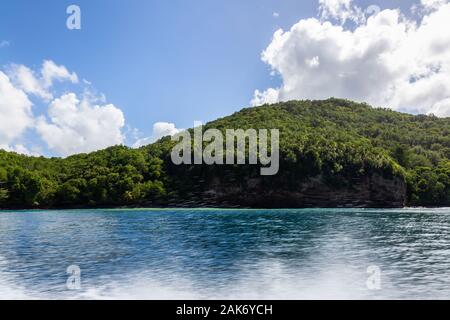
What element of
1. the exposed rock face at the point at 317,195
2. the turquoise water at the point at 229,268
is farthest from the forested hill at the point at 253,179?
the turquoise water at the point at 229,268

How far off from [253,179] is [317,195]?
56.4ft

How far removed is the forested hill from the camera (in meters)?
104

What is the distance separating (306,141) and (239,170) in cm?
2218

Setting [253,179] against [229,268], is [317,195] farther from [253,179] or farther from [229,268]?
[229,268]

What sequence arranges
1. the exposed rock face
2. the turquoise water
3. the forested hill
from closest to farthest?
1. the turquoise water
2. the exposed rock face
3. the forested hill

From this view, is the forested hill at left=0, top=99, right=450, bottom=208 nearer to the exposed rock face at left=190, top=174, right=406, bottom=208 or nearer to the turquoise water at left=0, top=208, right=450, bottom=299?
the exposed rock face at left=190, top=174, right=406, bottom=208

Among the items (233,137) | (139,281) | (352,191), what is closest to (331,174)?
(352,191)

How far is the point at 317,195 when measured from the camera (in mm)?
102562

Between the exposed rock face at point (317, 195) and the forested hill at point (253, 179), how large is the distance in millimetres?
257

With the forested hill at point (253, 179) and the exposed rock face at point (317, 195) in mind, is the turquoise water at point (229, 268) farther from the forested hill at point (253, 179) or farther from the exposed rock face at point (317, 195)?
the forested hill at point (253, 179)

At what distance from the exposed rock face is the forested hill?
0.26 metres

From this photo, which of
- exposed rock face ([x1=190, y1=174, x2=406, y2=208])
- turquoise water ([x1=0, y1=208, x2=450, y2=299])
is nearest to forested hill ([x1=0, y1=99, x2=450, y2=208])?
exposed rock face ([x1=190, y1=174, x2=406, y2=208])

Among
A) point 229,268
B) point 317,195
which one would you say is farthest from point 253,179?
point 229,268
